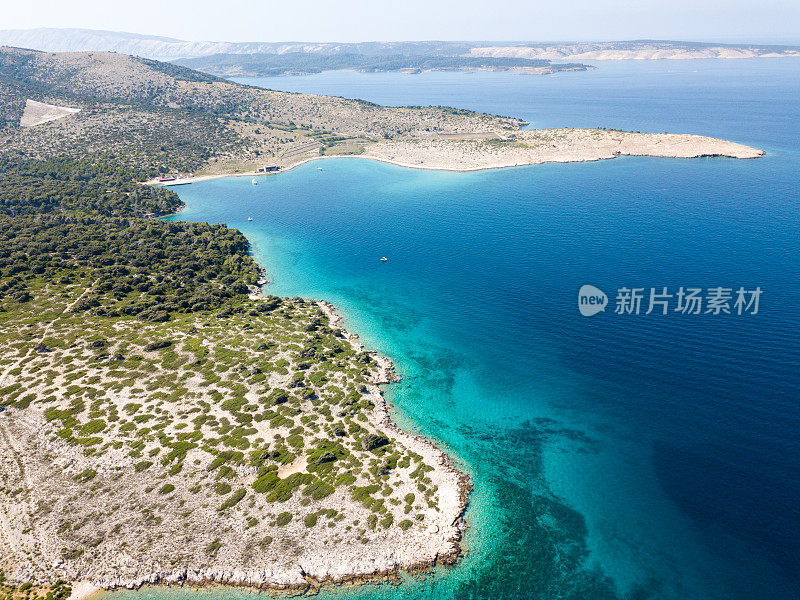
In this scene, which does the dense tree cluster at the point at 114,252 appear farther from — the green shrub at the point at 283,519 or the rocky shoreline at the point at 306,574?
the green shrub at the point at 283,519

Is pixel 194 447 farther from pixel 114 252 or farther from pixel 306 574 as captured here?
pixel 114 252

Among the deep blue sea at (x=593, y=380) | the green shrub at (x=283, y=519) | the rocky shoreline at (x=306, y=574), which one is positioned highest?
the deep blue sea at (x=593, y=380)

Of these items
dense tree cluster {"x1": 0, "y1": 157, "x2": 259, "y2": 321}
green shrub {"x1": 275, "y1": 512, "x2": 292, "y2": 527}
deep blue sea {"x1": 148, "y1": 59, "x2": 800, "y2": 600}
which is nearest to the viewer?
deep blue sea {"x1": 148, "y1": 59, "x2": 800, "y2": 600}

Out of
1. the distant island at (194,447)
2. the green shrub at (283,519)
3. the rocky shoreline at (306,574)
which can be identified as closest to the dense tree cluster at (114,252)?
the distant island at (194,447)

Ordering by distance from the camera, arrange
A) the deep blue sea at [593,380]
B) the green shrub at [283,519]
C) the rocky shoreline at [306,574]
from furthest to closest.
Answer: the green shrub at [283,519]
the deep blue sea at [593,380]
the rocky shoreline at [306,574]

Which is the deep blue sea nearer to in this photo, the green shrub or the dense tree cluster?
the green shrub

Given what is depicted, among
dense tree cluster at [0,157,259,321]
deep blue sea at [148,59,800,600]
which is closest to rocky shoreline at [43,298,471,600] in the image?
deep blue sea at [148,59,800,600]

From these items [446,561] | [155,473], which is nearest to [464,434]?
[446,561]

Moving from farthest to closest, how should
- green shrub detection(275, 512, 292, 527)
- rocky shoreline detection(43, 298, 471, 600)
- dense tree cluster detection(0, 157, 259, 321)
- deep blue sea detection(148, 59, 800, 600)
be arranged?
dense tree cluster detection(0, 157, 259, 321)
green shrub detection(275, 512, 292, 527)
deep blue sea detection(148, 59, 800, 600)
rocky shoreline detection(43, 298, 471, 600)

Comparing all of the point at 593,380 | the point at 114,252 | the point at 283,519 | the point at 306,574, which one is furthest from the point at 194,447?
the point at 114,252

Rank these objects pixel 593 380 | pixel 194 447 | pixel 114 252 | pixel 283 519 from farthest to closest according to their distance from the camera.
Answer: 1. pixel 114 252
2. pixel 593 380
3. pixel 194 447
4. pixel 283 519
